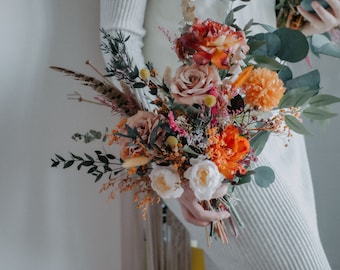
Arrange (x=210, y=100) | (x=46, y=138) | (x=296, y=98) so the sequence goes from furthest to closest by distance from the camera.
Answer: (x=46, y=138), (x=296, y=98), (x=210, y=100)

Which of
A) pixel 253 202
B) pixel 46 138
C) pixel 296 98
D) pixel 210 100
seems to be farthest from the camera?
pixel 46 138

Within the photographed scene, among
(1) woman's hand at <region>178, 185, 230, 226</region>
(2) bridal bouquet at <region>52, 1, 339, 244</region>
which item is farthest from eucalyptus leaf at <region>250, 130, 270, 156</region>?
(1) woman's hand at <region>178, 185, 230, 226</region>

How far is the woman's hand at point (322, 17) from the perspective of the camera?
1.12 metres

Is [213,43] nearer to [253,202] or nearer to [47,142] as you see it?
[253,202]

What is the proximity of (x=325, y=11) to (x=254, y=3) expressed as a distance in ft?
0.55

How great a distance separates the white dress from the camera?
100cm

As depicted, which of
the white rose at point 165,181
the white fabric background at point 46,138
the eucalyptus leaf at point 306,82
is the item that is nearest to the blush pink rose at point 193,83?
the white rose at point 165,181

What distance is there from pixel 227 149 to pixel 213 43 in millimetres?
167

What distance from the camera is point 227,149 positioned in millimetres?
756

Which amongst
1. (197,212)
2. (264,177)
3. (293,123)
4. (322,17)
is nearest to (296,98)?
(293,123)

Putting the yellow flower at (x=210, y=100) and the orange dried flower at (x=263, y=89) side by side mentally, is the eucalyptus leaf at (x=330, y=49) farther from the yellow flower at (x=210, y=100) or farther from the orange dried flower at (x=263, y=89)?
the yellow flower at (x=210, y=100)

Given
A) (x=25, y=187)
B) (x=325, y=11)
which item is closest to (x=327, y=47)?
(x=325, y=11)

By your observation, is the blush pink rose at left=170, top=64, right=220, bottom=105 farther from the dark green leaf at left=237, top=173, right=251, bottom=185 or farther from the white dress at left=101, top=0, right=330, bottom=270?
the white dress at left=101, top=0, right=330, bottom=270

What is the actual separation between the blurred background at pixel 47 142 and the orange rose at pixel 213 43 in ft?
1.54
